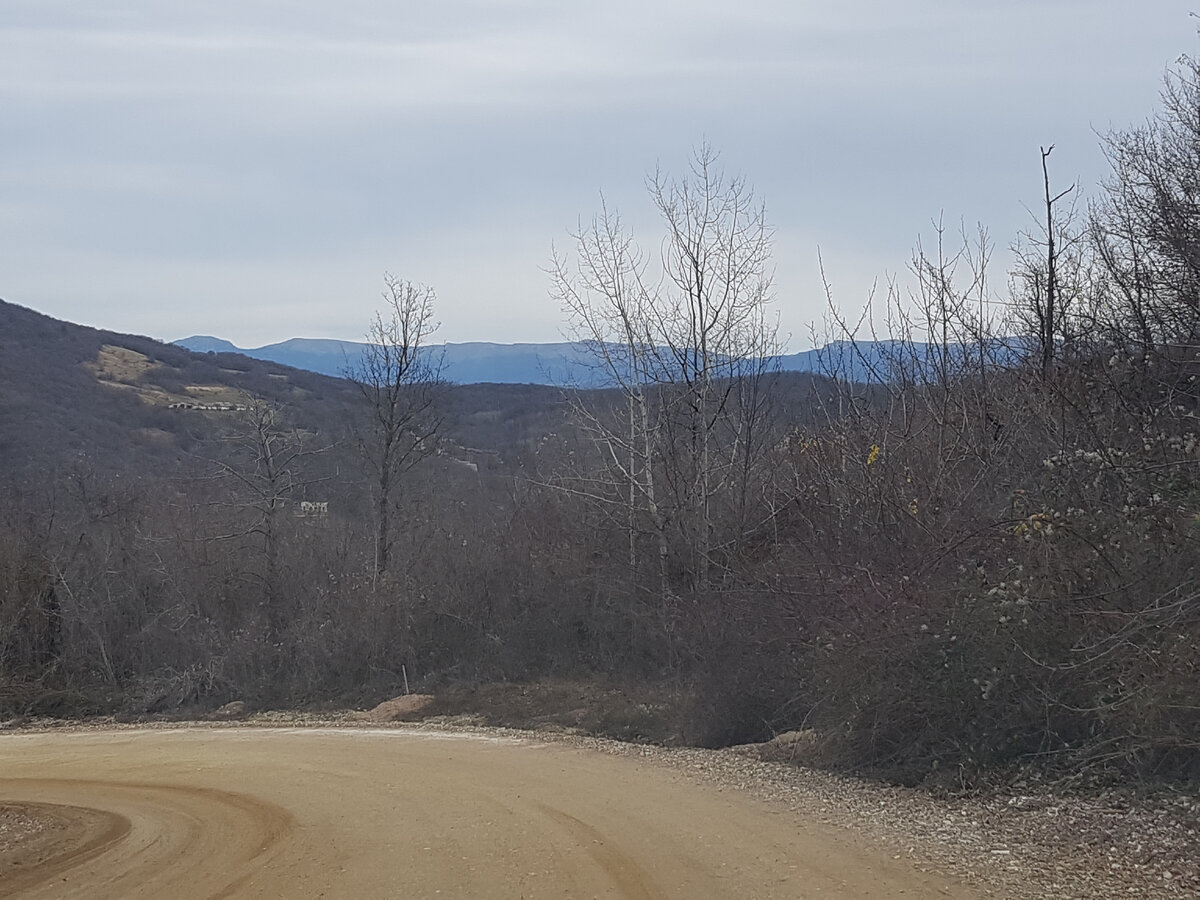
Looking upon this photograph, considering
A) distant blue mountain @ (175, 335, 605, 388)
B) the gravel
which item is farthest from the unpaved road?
distant blue mountain @ (175, 335, 605, 388)

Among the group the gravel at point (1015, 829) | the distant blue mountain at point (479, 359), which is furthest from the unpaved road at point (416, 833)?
the distant blue mountain at point (479, 359)

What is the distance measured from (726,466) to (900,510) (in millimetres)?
6949

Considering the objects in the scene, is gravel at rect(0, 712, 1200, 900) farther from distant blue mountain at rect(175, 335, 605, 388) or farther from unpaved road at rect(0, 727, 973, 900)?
distant blue mountain at rect(175, 335, 605, 388)

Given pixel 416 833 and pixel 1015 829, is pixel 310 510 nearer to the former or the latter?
pixel 416 833

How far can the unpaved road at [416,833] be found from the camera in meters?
7.80

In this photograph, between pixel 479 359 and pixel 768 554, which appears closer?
pixel 768 554

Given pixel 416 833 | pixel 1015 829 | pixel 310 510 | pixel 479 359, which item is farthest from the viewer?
pixel 479 359

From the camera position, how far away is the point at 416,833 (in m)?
9.30

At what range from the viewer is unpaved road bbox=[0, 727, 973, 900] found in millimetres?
7805

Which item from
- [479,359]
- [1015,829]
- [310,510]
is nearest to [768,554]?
[1015,829]

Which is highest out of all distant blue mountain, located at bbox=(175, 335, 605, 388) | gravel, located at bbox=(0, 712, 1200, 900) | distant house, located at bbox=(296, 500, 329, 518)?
distant blue mountain, located at bbox=(175, 335, 605, 388)

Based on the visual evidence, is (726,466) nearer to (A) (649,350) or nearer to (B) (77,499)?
(A) (649,350)

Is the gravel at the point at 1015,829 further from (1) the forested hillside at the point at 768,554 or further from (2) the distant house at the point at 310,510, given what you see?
(2) the distant house at the point at 310,510

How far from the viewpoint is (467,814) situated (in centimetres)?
1001
